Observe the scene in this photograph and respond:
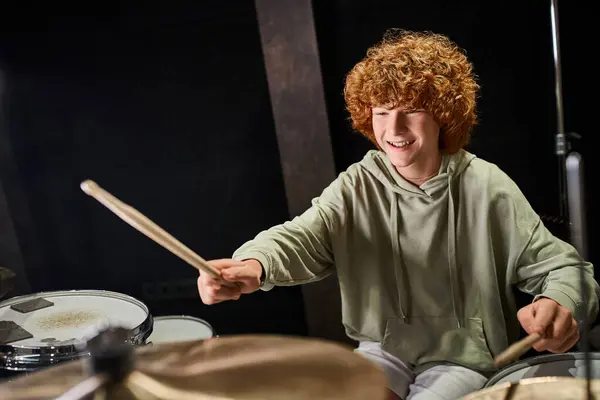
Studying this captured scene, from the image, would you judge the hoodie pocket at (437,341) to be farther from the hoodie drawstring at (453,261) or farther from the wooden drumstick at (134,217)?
the wooden drumstick at (134,217)

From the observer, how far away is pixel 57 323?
1618 millimetres

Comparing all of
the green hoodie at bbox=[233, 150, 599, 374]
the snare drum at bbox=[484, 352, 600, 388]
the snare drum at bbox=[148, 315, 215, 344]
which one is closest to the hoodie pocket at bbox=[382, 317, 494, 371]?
the green hoodie at bbox=[233, 150, 599, 374]

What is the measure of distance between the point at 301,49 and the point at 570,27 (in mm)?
700

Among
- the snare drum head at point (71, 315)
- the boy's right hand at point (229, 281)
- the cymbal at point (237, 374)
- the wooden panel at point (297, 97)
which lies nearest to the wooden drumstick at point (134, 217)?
the boy's right hand at point (229, 281)

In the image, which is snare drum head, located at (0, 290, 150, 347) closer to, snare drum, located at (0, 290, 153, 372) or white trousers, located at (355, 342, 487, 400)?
snare drum, located at (0, 290, 153, 372)

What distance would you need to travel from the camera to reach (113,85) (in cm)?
204

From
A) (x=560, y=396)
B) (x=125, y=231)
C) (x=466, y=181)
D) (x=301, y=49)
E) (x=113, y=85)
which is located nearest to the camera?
(x=560, y=396)

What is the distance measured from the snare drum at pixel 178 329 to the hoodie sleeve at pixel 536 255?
82 cm

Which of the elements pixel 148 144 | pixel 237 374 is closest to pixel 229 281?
pixel 237 374

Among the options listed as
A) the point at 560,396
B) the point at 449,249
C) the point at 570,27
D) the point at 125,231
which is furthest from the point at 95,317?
the point at 570,27

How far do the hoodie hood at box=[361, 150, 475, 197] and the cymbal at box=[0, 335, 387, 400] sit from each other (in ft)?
1.79

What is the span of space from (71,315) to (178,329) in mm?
307

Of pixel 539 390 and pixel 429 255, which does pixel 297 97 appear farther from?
pixel 539 390

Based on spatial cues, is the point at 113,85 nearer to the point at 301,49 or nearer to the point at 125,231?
the point at 125,231
